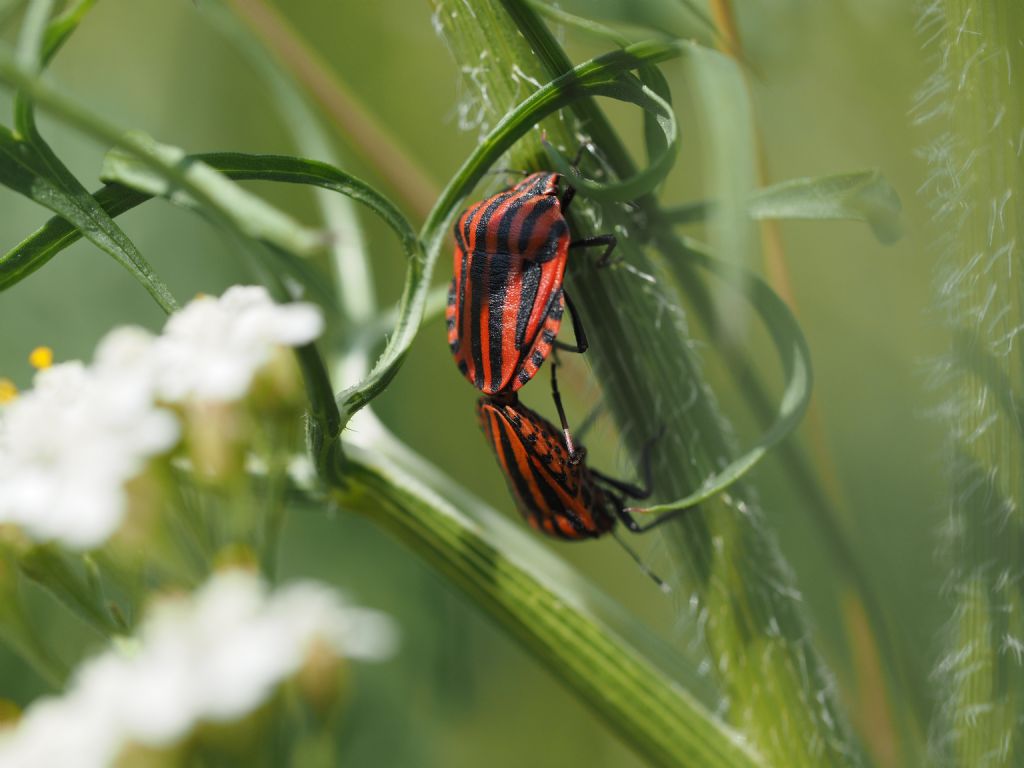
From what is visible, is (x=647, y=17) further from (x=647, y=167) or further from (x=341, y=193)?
(x=341, y=193)

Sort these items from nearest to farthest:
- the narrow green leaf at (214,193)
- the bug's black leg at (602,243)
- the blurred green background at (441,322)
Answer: the narrow green leaf at (214,193) → the bug's black leg at (602,243) → the blurred green background at (441,322)

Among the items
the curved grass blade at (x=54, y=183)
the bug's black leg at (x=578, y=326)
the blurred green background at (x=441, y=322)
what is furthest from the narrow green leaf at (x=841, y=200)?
the blurred green background at (x=441, y=322)

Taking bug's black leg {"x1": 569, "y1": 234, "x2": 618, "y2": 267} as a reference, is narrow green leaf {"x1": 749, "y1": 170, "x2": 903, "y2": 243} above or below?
below

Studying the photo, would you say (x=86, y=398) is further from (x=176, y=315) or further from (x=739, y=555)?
(x=739, y=555)

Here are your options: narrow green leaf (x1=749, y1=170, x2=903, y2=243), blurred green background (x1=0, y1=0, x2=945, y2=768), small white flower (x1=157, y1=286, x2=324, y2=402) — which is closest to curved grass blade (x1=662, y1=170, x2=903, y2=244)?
narrow green leaf (x1=749, y1=170, x2=903, y2=243)

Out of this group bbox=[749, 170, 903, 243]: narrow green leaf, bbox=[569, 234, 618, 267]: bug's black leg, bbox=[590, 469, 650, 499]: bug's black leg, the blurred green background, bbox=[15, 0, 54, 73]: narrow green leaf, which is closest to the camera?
bbox=[15, 0, 54, 73]: narrow green leaf

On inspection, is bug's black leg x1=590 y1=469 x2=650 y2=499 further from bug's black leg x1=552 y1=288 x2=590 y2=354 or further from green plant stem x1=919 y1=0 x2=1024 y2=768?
green plant stem x1=919 y1=0 x2=1024 y2=768

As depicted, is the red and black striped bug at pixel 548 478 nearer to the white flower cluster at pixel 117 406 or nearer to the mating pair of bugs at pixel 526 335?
the mating pair of bugs at pixel 526 335
